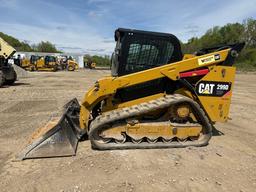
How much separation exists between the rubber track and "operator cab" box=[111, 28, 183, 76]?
2.74 feet

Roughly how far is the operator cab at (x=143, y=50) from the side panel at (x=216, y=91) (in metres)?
0.80

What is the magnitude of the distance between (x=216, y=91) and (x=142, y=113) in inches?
71.4

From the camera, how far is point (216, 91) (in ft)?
19.3

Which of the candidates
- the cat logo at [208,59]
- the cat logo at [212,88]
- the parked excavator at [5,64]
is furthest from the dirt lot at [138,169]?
the parked excavator at [5,64]

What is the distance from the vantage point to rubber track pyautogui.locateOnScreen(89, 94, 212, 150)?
17.2ft

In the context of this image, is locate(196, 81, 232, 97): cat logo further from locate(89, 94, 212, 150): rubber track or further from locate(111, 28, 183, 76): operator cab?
locate(111, 28, 183, 76): operator cab

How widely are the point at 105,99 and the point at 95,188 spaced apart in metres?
2.27

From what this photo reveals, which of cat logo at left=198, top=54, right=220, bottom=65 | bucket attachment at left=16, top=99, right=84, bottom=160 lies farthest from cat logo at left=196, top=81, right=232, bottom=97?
bucket attachment at left=16, top=99, right=84, bottom=160

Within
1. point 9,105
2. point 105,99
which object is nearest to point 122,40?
point 105,99

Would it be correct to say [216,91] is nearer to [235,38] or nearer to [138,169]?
[138,169]

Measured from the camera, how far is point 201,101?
5883 mm

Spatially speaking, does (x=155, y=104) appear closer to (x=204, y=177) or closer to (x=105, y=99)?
(x=105, y=99)

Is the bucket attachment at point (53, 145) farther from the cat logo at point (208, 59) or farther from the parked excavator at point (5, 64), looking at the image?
the parked excavator at point (5, 64)

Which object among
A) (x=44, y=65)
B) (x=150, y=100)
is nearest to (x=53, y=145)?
(x=150, y=100)
